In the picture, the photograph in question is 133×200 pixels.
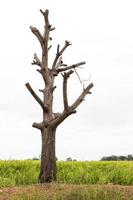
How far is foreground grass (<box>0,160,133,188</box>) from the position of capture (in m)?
16.7

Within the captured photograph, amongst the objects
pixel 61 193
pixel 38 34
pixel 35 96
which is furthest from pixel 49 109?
pixel 61 193

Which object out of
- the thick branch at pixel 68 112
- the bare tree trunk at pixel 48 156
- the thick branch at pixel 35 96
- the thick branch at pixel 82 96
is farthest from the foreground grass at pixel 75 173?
the thick branch at pixel 82 96

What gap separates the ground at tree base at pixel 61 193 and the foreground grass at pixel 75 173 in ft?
6.21

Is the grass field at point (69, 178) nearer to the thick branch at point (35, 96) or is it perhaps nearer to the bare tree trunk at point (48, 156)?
the bare tree trunk at point (48, 156)

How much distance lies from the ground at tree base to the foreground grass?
1894 mm

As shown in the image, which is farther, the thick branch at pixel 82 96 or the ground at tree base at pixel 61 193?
the thick branch at pixel 82 96

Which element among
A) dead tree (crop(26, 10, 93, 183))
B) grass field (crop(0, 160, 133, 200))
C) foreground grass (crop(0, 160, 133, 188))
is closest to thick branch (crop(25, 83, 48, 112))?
dead tree (crop(26, 10, 93, 183))

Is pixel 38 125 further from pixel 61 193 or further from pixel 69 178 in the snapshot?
pixel 61 193

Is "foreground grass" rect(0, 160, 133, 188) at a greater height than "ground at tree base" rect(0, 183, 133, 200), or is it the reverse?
"foreground grass" rect(0, 160, 133, 188)

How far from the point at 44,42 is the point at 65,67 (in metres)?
0.87

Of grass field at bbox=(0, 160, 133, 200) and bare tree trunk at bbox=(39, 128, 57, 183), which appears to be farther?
bare tree trunk at bbox=(39, 128, 57, 183)

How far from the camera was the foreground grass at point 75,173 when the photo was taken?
54.8 feet

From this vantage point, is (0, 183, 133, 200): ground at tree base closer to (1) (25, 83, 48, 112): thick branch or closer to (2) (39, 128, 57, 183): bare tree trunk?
(2) (39, 128, 57, 183): bare tree trunk

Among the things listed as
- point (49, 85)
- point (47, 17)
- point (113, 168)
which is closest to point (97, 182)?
point (113, 168)
